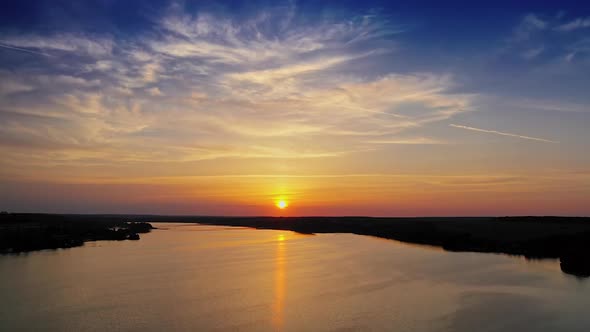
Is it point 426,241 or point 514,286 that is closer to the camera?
point 514,286

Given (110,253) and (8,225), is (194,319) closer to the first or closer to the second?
(110,253)

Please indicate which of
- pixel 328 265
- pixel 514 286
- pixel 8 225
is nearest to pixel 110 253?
pixel 328 265

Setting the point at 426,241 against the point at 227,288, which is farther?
the point at 426,241

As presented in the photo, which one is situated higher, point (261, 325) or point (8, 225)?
point (8, 225)

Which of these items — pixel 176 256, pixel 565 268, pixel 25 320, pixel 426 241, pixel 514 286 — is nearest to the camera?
pixel 25 320

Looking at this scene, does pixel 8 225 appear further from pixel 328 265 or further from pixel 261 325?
pixel 261 325

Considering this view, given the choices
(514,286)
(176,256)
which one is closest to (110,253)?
(176,256)

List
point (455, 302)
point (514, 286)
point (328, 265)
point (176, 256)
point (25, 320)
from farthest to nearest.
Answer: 1. point (176, 256)
2. point (328, 265)
3. point (514, 286)
4. point (455, 302)
5. point (25, 320)
